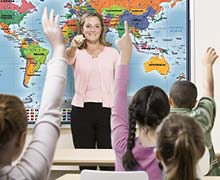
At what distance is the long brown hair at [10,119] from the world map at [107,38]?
3663 millimetres

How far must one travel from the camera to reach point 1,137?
47.3 inches

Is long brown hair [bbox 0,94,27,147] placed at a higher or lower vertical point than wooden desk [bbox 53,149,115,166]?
higher

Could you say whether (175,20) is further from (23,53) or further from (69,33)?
(23,53)

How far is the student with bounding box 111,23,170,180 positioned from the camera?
7.08 ft

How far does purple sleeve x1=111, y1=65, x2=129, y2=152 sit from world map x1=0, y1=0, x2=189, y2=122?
8.54 ft

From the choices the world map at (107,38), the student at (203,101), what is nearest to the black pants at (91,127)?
the world map at (107,38)

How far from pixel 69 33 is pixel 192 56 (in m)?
1.32

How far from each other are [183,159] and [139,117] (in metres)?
0.63

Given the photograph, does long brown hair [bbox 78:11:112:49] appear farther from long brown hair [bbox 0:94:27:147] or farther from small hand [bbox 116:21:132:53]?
long brown hair [bbox 0:94:27:147]

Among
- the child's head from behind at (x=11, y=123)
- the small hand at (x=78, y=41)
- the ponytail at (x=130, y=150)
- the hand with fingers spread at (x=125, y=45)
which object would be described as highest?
the small hand at (x=78, y=41)

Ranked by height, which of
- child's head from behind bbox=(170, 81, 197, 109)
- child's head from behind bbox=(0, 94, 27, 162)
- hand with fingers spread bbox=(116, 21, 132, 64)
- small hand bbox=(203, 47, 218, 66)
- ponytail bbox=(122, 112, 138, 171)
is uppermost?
hand with fingers spread bbox=(116, 21, 132, 64)

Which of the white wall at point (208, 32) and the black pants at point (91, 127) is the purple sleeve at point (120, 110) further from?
the white wall at point (208, 32)

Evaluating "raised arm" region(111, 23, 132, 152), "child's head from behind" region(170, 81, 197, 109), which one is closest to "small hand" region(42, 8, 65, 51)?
"raised arm" region(111, 23, 132, 152)

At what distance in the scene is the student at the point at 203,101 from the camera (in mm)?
2803
